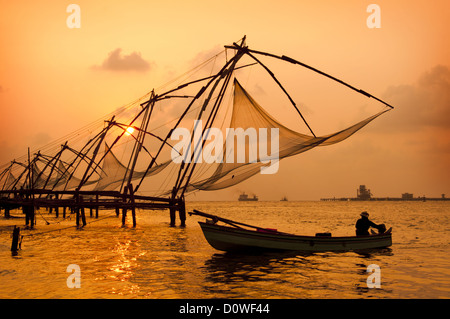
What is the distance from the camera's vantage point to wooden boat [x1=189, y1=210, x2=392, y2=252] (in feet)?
53.3

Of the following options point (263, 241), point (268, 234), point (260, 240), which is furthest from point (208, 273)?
point (268, 234)

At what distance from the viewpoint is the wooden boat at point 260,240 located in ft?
53.3

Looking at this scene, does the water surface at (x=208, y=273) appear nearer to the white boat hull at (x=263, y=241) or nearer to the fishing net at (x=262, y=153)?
the white boat hull at (x=263, y=241)

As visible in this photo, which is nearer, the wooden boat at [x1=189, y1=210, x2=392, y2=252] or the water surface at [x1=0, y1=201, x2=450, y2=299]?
the water surface at [x1=0, y1=201, x2=450, y2=299]

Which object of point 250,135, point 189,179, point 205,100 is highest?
point 205,100

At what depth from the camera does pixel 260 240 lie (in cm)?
1642

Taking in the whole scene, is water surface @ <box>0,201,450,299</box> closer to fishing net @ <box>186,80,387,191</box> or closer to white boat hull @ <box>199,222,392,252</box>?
white boat hull @ <box>199,222,392,252</box>

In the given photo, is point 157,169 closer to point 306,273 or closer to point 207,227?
point 207,227

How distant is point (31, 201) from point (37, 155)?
19.1 meters

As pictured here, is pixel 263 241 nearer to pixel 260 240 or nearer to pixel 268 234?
pixel 260 240

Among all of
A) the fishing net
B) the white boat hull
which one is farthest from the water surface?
the fishing net

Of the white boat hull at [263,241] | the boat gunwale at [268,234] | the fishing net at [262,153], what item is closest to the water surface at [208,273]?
the white boat hull at [263,241]

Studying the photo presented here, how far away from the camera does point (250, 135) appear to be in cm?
1697
